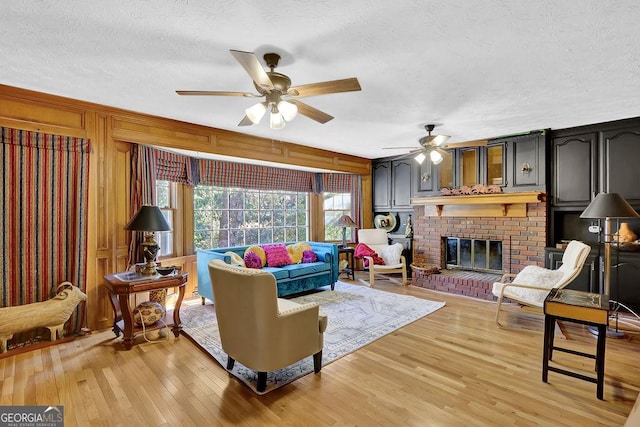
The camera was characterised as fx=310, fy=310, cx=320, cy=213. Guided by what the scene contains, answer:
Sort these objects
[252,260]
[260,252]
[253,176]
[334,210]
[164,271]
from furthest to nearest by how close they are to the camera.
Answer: [334,210], [253,176], [260,252], [252,260], [164,271]

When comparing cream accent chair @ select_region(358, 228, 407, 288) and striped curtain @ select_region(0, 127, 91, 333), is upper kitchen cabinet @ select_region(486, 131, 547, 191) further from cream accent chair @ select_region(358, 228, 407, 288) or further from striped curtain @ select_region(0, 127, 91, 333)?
striped curtain @ select_region(0, 127, 91, 333)

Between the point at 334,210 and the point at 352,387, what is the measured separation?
449cm

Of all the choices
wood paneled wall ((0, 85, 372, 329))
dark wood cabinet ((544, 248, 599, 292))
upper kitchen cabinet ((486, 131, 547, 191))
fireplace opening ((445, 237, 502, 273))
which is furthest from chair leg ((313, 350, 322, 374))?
upper kitchen cabinet ((486, 131, 547, 191))

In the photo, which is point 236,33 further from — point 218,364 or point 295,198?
point 295,198

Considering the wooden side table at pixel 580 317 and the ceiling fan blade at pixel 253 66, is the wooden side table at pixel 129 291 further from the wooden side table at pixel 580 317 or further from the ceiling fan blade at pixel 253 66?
the wooden side table at pixel 580 317

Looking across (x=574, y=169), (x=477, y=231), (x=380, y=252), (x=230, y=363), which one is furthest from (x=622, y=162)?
(x=230, y=363)

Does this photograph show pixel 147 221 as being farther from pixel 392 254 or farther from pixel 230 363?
pixel 392 254

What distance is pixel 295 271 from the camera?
4.44 m

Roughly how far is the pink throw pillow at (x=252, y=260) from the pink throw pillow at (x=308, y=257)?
2.54ft

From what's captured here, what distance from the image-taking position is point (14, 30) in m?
1.92

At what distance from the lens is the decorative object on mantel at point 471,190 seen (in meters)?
4.67

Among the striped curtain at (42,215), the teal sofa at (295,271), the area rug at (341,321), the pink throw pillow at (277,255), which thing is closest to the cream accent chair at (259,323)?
the area rug at (341,321)

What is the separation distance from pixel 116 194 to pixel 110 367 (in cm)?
179

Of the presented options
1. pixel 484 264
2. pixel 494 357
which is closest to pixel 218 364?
pixel 494 357
